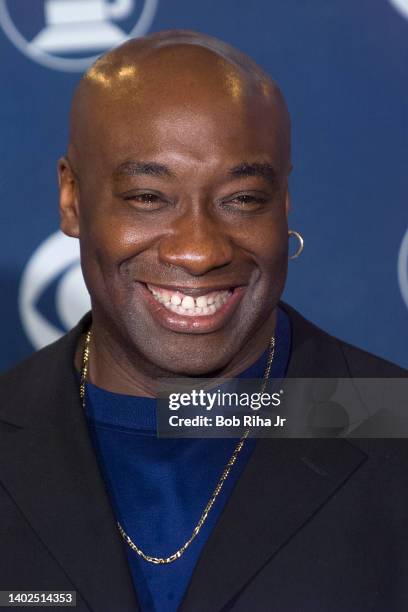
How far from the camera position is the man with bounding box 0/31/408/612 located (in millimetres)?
1468

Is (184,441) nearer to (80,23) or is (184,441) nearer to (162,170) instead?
(162,170)

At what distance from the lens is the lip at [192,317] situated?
1.53 m

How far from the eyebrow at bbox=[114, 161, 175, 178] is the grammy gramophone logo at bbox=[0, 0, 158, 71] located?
2.66ft

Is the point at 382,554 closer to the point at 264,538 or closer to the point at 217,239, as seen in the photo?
the point at 264,538

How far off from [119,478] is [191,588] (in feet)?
0.63

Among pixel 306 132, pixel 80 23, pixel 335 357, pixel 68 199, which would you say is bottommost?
pixel 335 357

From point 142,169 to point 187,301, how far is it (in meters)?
0.17

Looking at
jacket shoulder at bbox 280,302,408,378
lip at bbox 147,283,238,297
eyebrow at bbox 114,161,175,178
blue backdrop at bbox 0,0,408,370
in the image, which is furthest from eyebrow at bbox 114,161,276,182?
blue backdrop at bbox 0,0,408,370

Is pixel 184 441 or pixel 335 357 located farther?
pixel 335 357

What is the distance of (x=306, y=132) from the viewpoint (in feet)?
7.41

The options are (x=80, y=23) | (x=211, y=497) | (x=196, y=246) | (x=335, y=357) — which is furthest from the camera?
(x=80, y=23)

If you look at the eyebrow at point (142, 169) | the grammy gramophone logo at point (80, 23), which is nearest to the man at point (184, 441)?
the eyebrow at point (142, 169)

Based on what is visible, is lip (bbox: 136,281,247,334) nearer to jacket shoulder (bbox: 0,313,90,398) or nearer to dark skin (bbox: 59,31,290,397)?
dark skin (bbox: 59,31,290,397)

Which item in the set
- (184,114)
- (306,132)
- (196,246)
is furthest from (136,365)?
(306,132)
